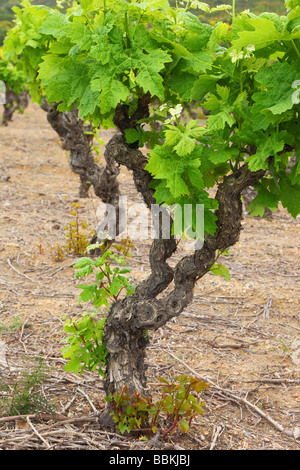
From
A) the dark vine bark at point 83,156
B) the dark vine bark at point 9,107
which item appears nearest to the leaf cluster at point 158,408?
the dark vine bark at point 83,156

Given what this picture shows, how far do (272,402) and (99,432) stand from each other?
48.0 inches

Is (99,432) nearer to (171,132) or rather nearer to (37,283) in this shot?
(171,132)

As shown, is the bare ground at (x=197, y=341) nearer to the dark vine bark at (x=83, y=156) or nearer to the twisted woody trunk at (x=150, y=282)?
the twisted woody trunk at (x=150, y=282)

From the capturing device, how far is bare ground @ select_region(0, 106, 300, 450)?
2.84 metres

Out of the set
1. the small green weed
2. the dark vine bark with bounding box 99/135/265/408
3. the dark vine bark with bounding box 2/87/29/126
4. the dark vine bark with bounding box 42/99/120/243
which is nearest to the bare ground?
the small green weed

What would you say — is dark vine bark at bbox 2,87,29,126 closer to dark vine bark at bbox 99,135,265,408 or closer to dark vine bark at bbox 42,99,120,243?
dark vine bark at bbox 42,99,120,243

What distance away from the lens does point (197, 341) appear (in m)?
4.04

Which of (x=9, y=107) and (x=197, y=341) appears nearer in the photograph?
(x=197, y=341)

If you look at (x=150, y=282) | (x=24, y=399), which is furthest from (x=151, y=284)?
(x=24, y=399)

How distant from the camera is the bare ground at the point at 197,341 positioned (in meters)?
2.84

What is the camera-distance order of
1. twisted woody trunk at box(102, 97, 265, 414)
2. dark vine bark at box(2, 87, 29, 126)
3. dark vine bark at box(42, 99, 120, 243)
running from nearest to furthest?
1. twisted woody trunk at box(102, 97, 265, 414)
2. dark vine bark at box(42, 99, 120, 243)
3. dark vine bark at box(2, 87, 29, 126)

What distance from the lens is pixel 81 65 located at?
2227 millimetres

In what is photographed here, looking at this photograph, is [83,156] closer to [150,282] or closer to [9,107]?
[150,282]

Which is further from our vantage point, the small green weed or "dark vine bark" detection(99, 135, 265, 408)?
the small green weed
